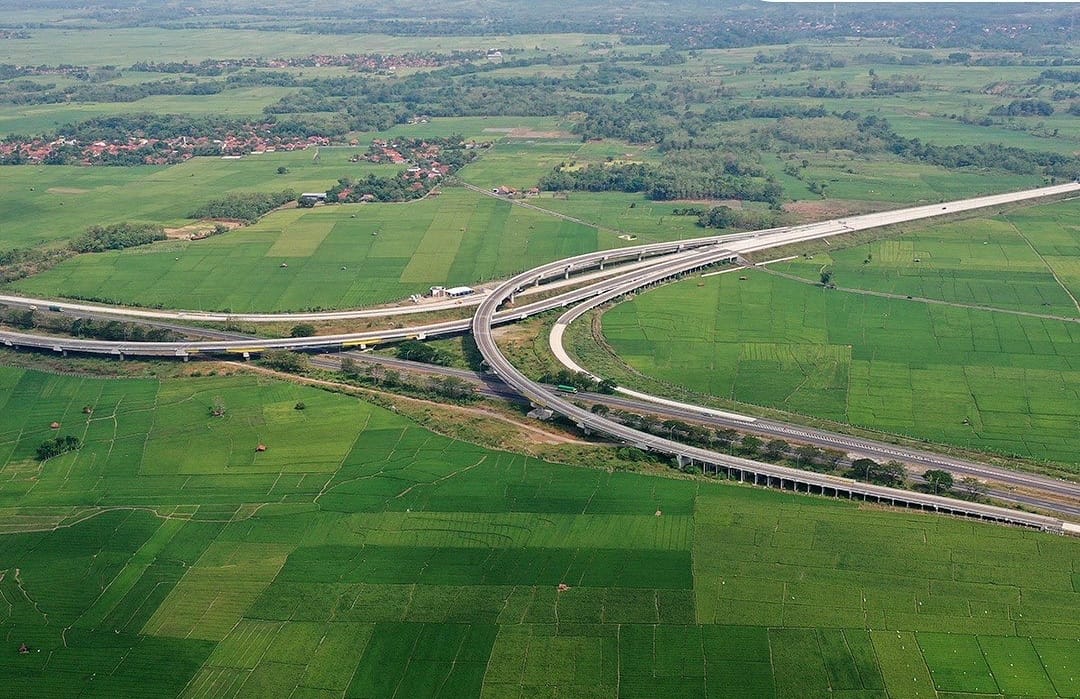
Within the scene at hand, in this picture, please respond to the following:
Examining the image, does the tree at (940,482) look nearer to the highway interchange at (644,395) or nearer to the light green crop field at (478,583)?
the highway interchange at (644,395)

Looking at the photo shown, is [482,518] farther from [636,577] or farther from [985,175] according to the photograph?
[985,175]

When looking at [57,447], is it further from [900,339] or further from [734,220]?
[734,220]

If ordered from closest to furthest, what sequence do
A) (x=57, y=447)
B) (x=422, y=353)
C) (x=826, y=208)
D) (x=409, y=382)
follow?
1. (x=57, y=447)
2. (x=409, y=382)
3. (x=422, y=353)
4. (x=826, y=208)

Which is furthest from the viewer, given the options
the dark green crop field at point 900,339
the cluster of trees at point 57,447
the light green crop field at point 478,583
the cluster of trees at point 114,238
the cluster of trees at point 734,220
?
the cluster of trees at point 734,220

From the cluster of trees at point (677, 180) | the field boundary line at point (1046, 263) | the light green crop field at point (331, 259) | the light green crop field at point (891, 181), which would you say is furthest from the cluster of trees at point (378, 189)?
the field boundary line at point (1046, 263)

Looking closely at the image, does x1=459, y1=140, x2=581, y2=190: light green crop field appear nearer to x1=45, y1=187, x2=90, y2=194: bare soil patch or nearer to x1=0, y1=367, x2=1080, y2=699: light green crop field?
x1=45, y1=187, x2=90, y2=194: bare soil patch

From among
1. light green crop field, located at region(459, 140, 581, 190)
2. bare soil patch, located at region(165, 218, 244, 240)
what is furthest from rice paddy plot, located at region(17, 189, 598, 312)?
light green crop field, located at region(459, 140, 581, 190)

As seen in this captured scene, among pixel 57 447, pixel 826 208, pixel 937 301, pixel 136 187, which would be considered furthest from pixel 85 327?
pixel 826 208
